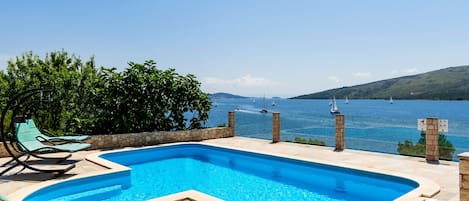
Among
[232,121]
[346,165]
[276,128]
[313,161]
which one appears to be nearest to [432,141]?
[346,165]

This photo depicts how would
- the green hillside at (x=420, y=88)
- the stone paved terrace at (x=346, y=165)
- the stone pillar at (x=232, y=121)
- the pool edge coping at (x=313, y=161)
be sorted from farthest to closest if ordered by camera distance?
the green hillside at (x=420, y=88) < the stone pillar at (x=232, y=121) < the stone paved terrace at (x=346, y=165) < the pool edge coping at (x=313, y=161)

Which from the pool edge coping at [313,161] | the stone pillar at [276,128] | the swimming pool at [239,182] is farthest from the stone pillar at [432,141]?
the stone pillar at [276,128]

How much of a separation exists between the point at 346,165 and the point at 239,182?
274cm

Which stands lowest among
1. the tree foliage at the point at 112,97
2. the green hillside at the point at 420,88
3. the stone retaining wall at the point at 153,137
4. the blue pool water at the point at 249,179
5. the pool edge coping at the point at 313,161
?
the blue pool water at the point at 249,179

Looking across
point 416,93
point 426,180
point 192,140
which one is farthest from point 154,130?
point 416,93

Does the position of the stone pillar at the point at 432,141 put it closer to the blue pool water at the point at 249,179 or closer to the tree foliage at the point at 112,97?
the blue pool water at the point at 249,179

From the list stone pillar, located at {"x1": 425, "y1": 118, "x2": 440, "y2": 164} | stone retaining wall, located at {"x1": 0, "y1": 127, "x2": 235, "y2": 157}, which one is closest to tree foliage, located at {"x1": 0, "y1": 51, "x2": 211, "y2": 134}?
stone retaining wall, located at {"x1": 0, "y1": 127, "x2": 235, "y2": 157}

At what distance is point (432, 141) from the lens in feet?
29.3

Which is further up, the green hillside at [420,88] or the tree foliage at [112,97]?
the green hillside at [420,88]

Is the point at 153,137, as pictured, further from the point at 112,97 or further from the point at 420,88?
the point at 420,88

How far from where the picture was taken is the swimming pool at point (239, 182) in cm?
702

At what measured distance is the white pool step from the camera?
6800 mm

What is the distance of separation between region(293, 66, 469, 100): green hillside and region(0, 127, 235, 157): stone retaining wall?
89.6 meters

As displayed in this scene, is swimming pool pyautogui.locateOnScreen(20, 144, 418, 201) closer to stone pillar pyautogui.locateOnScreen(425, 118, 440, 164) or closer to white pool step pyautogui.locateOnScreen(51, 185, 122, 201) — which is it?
white pool step pyautogui.locateOnScreen(51, 185, 122, 201)
